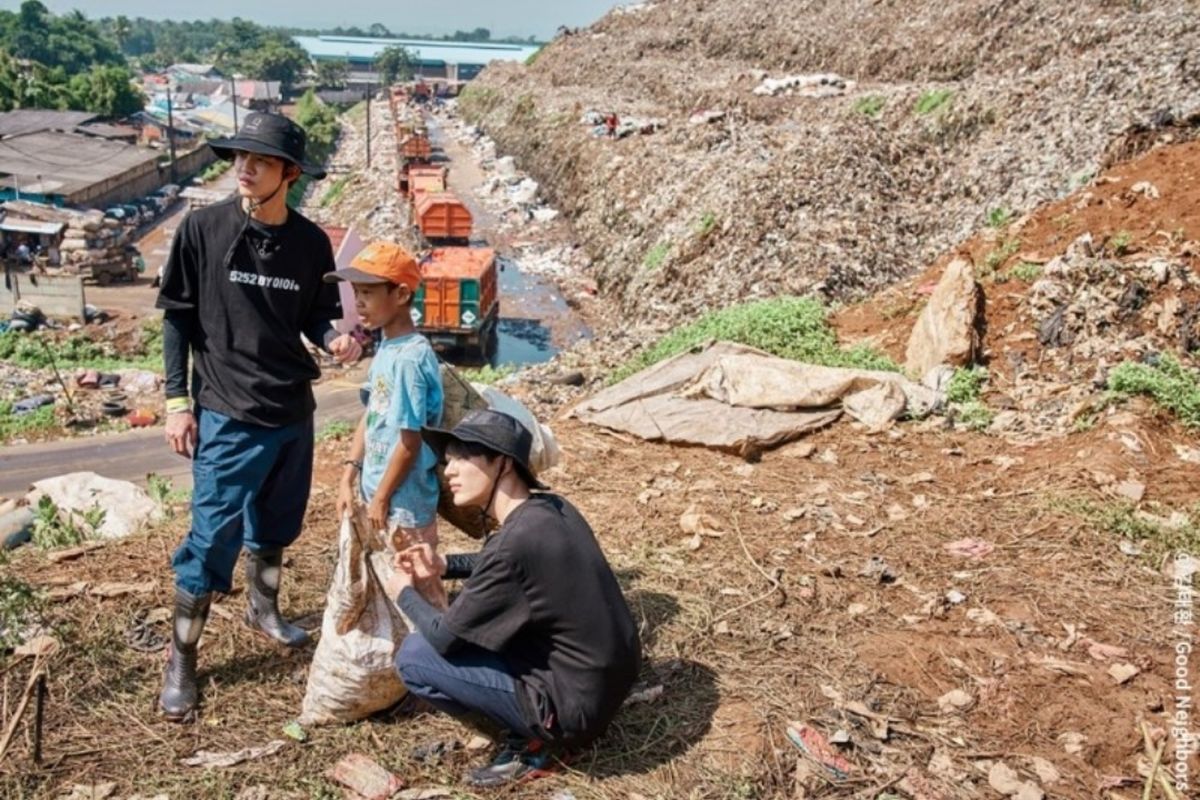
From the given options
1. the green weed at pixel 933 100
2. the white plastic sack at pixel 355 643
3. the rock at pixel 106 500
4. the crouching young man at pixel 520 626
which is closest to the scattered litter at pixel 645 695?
the crouching young man at pixel 520 626

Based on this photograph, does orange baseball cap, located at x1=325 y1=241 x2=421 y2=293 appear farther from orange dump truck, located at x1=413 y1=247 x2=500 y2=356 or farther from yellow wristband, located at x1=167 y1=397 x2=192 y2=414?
orange dump truck, located at x1=413 y1=247 x2=500 y2=356

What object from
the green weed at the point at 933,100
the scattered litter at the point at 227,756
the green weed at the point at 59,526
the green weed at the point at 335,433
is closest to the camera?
the scattered litter at the point at 227,756

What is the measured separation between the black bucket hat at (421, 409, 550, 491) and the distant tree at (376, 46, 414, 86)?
93775 millimetres

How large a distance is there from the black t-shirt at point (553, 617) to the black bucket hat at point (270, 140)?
1468mm

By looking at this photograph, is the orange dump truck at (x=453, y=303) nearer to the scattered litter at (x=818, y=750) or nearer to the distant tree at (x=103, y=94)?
the scattered litter at (x=818, y=750)

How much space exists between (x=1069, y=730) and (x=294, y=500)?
119 inches

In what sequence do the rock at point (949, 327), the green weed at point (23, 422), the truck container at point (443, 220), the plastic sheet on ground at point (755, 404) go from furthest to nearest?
the truck container at point (443, 220), the green weed at point (23, 422), the rock at point (949, 327), the plastic sheet on ground at point (755, 404)

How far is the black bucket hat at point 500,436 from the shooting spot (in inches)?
108

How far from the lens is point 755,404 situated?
6.47 m

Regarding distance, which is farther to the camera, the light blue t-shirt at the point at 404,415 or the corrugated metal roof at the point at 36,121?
the corrugated metal roof at the point at 36,121

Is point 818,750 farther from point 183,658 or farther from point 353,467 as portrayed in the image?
point 183,658

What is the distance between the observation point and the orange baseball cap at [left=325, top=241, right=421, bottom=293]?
A: 3.11 m

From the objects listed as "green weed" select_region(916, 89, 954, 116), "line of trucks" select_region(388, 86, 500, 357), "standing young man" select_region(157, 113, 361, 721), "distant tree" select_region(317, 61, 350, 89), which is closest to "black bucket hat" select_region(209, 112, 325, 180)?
"standing young man" select_region(157, 113, 361, 721)

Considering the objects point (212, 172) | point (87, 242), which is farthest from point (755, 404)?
point (212, 172)
